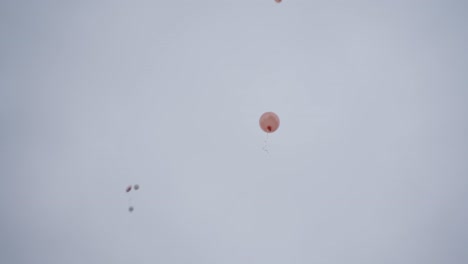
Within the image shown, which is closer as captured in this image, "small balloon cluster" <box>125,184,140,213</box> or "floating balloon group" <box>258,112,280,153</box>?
"floating balloon group" <box>258,112,280,153</box>

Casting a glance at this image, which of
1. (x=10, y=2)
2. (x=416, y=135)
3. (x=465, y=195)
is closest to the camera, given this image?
(x=10, y=2)

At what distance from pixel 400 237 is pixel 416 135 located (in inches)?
98.1

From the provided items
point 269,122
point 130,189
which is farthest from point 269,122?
point 130,189

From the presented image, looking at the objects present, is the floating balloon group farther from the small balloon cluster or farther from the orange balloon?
the small balloon cluster

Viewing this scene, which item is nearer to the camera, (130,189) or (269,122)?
(269,122)

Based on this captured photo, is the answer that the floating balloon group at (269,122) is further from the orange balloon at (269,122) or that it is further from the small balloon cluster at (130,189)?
the small balloon cluster at (130,189)

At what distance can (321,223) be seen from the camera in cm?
860

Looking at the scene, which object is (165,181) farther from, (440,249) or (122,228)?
(440,249)

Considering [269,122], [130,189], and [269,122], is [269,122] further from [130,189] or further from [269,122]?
[130,189]

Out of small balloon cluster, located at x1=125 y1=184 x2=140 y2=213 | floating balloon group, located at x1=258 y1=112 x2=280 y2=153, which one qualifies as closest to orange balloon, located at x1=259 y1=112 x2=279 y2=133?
floating balloon group, located at x1=258 y1=112 x2=280 y2=153

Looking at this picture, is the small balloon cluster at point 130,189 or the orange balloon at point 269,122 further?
the small balloon cluster at point 130,189

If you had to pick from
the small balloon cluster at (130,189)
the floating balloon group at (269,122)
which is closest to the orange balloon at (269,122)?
the floating balloon group at (269,122)

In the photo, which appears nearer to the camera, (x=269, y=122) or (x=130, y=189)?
(x=269, y=122)

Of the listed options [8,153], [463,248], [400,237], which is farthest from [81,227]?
[463,248]
